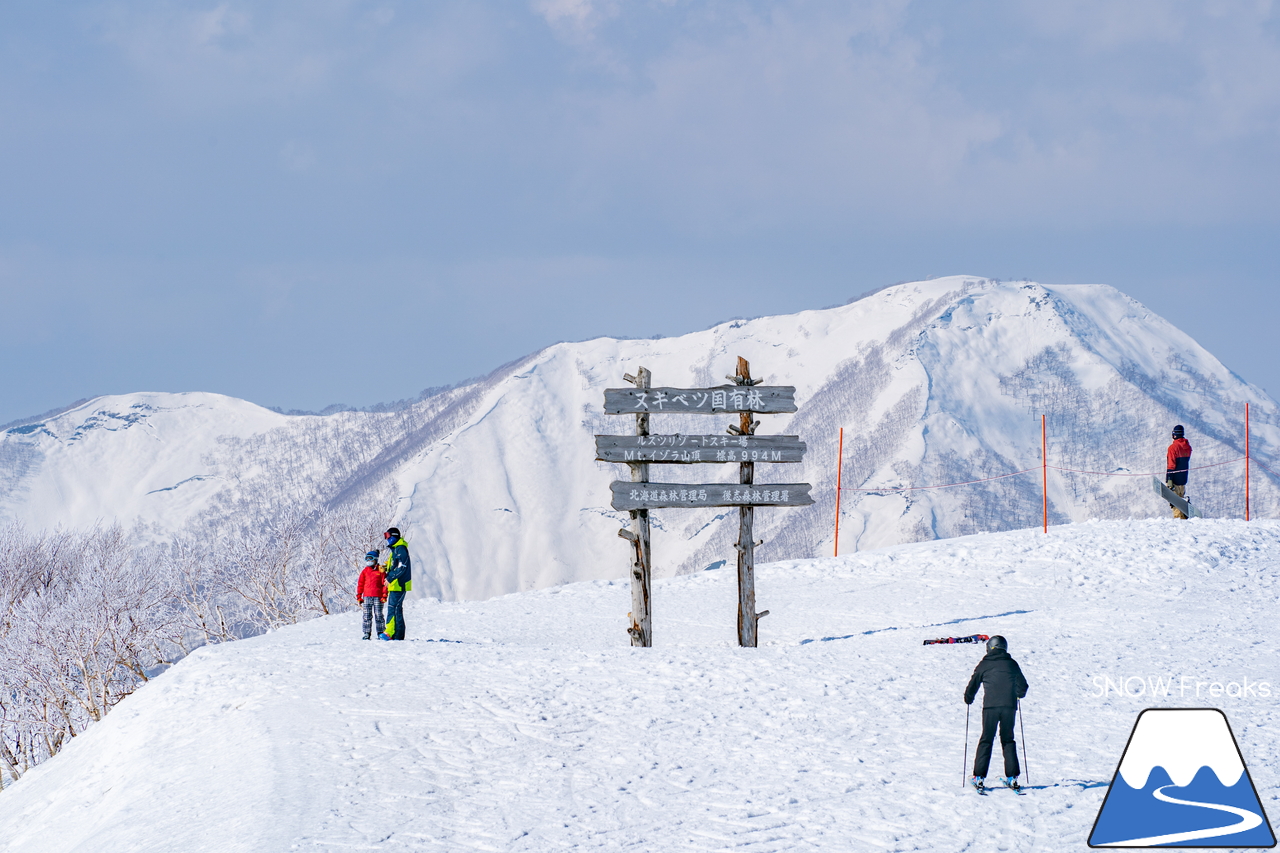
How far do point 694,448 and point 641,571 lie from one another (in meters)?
2.27

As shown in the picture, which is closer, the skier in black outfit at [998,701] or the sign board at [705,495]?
the skier in black outfit at [998,701]

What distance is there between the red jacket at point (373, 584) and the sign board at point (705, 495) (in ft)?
13.6

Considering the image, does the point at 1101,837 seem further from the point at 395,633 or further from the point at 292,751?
the point at 395,633

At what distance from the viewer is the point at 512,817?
8312 mm

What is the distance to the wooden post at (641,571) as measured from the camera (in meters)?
15.4

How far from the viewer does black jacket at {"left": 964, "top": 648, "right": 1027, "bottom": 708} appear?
321 inches

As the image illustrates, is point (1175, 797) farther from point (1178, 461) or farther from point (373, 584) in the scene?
point (1178, 461)

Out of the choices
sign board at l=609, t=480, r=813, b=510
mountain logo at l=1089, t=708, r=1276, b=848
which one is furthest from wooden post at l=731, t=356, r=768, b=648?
mountain logo at l=1089, t=708, r=1276, b=848

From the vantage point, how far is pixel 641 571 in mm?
15469

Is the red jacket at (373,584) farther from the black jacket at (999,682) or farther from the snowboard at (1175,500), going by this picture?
the snowboard at (1175,500)

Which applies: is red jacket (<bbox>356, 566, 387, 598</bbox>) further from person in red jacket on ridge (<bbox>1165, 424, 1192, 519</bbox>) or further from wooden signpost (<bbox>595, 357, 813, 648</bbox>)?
person in red jacket on ridge (<bbox>1165, 424, 1192, 519</bbox>)

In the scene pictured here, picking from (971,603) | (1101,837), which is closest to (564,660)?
(1101,837)

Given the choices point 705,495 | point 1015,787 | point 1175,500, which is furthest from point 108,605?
point 1015,787

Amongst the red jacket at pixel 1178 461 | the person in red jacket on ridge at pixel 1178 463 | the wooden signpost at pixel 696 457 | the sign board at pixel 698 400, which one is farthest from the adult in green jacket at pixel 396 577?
the red jacket at pixel 1178 461
